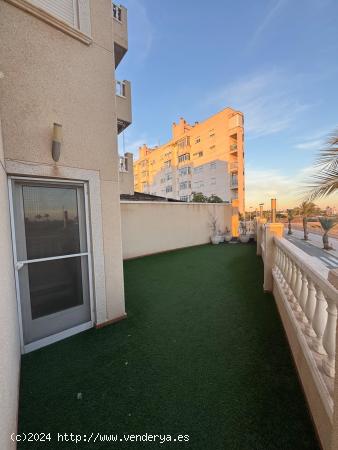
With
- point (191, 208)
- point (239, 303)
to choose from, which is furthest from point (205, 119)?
point (239, 303)

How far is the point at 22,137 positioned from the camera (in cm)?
233

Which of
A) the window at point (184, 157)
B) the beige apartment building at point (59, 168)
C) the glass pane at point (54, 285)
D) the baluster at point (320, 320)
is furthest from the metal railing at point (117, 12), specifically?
the window at point (184, 157)

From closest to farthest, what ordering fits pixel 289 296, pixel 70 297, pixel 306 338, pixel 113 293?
pixel 306 338
pixel 289 296
pixel 70 297
pixel 113 293

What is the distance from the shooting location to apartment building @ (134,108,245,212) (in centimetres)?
2594

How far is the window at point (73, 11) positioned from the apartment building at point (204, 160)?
18.4 metres

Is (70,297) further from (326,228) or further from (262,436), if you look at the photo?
(326,228)

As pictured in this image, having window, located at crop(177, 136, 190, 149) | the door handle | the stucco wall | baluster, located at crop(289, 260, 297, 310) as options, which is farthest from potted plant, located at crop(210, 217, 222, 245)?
window, located at crop(177, 136, 190, 149)

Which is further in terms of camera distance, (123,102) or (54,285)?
(123,102)

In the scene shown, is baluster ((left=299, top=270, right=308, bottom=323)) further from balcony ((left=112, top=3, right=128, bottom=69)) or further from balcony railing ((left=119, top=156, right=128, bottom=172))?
balcony ((left=112, top=3, right=128, bottom=69))

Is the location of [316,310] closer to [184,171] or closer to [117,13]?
[117,13]

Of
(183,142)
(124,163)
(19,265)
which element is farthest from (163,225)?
(183,142)

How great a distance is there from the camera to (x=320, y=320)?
5.32 ft

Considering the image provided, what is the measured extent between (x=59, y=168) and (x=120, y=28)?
28.6 ft

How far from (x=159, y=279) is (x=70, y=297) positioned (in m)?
2.80
